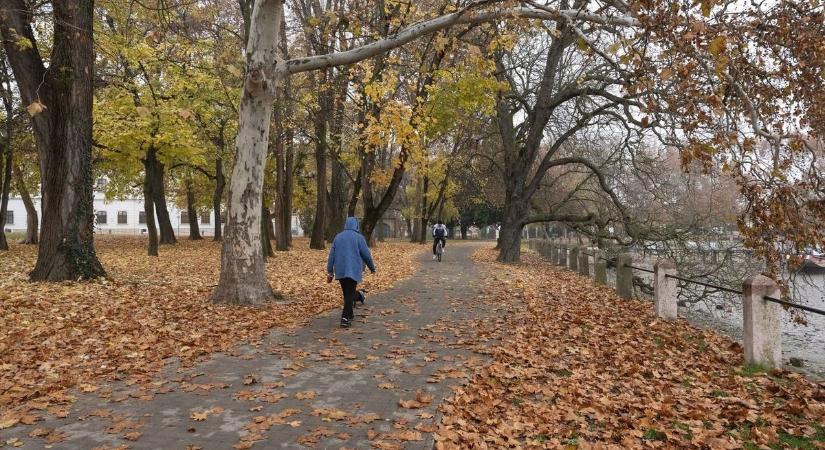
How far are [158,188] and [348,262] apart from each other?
866 inches

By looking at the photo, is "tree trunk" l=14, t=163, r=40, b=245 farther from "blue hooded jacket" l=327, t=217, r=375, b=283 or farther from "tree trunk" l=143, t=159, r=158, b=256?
"blue hooded jacket" l=327, t=217, r=375, b=283

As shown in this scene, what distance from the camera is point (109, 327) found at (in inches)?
320

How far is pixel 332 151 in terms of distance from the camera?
81.2 ft

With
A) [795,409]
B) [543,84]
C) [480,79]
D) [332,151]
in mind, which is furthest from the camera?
[332,151]

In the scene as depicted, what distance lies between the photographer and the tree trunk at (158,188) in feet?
73.7

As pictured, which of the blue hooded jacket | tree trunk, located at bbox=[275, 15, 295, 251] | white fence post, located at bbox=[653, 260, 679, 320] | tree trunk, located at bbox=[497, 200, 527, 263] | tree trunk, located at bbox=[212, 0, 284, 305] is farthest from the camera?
tree trunk, located at bbox=[497, 200, 527, 263]

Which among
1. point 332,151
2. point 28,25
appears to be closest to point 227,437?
point 28,25

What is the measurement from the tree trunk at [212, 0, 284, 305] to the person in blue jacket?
200 centimetres

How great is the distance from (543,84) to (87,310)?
1596 centimetres

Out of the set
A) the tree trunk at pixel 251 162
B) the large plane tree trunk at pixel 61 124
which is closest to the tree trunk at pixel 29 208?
the large plane tree trunk at pixel 61 124

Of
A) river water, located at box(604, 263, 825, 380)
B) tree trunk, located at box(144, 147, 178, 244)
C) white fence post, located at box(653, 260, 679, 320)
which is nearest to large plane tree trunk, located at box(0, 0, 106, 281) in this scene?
tree trunk, located at box(144, 147, 178, 244)

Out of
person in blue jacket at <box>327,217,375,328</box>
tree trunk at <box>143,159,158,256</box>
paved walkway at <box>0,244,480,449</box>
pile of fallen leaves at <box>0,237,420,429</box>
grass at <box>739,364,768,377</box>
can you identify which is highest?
tree trunk at <box>143,159,158,256</box>

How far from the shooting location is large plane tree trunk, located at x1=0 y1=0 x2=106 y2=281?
1105 centimetres

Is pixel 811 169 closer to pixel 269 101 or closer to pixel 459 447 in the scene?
pixel 459 447
